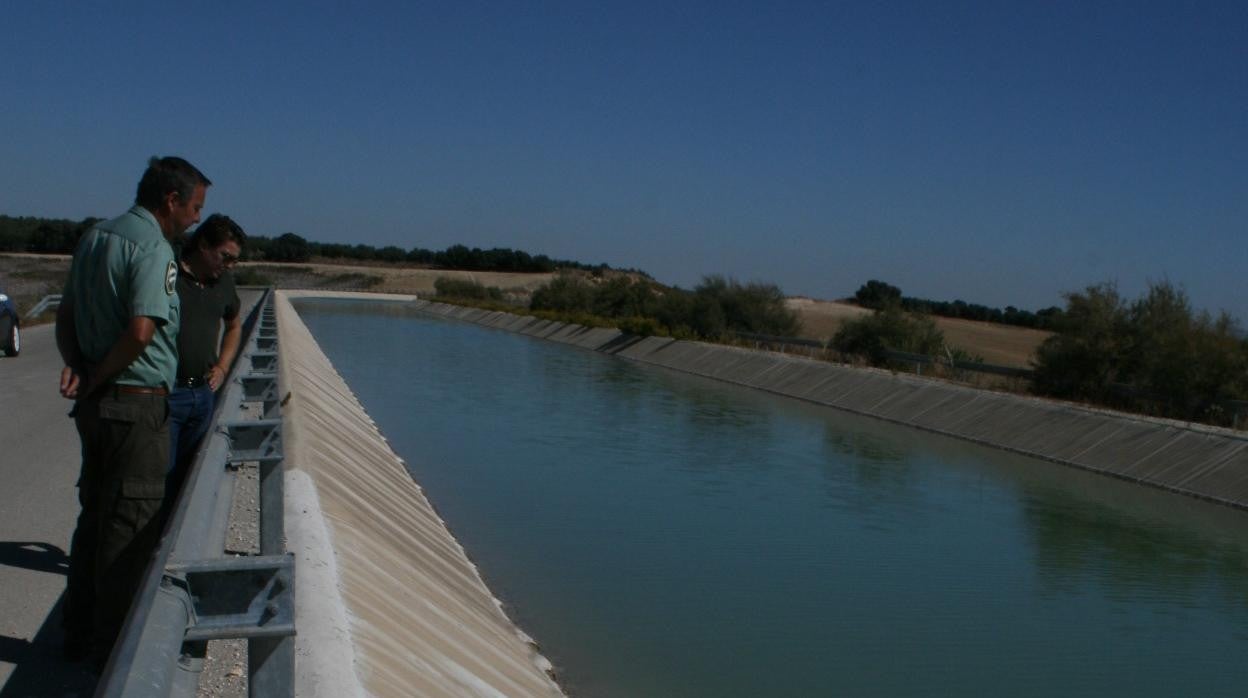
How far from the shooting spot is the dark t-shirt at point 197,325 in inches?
258

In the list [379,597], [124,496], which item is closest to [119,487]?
[124,496]

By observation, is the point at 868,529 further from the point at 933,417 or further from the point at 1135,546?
the point at 933,417

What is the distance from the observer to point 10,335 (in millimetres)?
21281

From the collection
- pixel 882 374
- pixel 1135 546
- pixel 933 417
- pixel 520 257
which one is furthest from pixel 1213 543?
pixel 520 257

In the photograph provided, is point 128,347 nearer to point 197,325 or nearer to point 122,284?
point 122,284

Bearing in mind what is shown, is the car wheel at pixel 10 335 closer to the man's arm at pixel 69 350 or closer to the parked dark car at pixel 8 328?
the parked dark car at pixel 8 328

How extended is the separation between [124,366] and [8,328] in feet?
60.8

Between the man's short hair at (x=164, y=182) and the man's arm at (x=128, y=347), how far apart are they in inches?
21.0

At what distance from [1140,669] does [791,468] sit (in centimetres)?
Result: 1096

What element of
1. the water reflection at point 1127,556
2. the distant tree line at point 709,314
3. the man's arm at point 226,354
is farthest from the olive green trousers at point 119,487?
the distant tree line at point 709,314

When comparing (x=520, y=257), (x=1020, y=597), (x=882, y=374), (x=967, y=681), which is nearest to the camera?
(x=967, y=681)

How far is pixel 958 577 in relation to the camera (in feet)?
45.4

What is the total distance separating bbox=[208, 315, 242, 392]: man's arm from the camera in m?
6.86

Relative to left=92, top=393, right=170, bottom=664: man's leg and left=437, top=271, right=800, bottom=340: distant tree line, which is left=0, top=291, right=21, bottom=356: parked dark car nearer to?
left=92, top=393, right=170, bottom=664: man's leg
